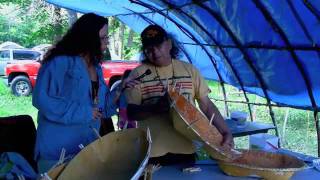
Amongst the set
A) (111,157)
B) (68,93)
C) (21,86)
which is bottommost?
(21,86)

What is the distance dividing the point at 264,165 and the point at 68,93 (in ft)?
3.56

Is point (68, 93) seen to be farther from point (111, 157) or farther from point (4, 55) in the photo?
point (4, 55)

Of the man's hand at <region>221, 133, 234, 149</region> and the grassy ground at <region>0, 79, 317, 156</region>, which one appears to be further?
the grassy ground at <region>0, 79, 317, 156</region>

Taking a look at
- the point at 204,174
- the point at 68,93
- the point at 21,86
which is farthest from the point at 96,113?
the point at 21,86

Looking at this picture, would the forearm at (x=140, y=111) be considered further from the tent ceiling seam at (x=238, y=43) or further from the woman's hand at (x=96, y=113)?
the tent ceiling seam at (x=238, y=43)

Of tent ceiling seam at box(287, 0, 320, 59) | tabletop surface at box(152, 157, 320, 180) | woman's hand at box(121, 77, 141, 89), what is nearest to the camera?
tabletop surface at box(152, 157, 320, 180)

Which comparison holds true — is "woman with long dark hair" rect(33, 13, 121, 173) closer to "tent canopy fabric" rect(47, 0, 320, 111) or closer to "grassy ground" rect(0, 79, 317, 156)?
"tent canopy fabric" rect(47, 0, 320, 111)

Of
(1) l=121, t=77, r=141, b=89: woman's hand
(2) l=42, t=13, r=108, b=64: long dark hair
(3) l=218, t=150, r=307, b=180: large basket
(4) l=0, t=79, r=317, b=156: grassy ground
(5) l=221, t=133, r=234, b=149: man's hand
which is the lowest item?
(4) l=0, t=79, r=317, b=156: grassy ground

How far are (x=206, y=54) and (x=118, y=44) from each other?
13392mm

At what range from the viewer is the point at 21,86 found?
13.0m

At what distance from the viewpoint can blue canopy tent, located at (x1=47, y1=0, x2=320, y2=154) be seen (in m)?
3.35

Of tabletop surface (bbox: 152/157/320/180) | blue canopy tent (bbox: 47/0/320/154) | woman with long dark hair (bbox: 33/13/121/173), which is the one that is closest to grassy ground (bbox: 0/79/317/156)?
blue canopy tent (bbox: 47/0/320/154)

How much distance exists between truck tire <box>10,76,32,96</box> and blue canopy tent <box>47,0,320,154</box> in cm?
778

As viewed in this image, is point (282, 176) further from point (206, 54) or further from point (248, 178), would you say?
point (206, 54)
